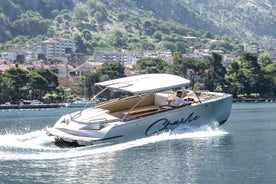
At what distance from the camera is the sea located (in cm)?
4009

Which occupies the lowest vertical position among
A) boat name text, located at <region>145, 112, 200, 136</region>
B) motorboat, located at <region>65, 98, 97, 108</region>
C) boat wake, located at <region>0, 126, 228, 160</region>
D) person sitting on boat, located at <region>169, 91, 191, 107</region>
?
motorboat, located at <region>65, 98, 97, 108</region>

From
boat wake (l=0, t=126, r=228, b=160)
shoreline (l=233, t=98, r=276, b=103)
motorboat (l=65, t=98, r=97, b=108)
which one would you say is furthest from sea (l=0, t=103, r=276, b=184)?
shoreline (l=233, t=98, r=276, b=103)

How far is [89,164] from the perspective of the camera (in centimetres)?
4381

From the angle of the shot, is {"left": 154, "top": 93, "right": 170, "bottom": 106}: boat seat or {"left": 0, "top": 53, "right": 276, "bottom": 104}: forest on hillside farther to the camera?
{"left": 0, "top": 53, "right": 276, "bottom": 104}: forest on hillside

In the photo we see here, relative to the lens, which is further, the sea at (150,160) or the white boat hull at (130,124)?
the white boat hull at (130,124)

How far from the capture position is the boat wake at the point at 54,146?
154 ft

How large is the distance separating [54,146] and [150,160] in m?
8.50

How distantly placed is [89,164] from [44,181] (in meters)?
4.93

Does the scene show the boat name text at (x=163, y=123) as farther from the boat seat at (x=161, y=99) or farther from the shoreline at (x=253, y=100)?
the shoreline at (x=253, y=100)

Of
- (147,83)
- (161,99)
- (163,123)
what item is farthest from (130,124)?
(161,99)

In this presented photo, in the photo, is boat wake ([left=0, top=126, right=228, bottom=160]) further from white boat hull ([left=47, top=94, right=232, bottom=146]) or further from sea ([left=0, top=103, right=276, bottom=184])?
white boat hull ([left=47, top=94, right=232, bottom=146])

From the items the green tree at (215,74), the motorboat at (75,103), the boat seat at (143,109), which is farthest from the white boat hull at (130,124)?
the green tree at (215,74)

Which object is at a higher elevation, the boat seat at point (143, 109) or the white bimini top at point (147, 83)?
A: the white bimini top at point (147, 83)

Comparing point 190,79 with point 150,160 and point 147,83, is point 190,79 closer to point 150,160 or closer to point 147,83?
point 147,83
